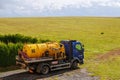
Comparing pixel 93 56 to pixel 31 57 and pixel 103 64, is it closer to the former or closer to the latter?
pixel 103 64

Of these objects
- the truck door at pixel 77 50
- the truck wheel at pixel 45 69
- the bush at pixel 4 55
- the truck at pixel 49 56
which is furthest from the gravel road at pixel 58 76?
the bush at pixel 4 55

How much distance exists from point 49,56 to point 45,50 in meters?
0.84

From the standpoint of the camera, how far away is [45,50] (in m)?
29.9

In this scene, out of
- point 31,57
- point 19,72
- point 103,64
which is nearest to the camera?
point 31,57

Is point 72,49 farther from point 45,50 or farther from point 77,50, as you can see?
point 45,50

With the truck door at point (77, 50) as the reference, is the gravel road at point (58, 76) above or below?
below

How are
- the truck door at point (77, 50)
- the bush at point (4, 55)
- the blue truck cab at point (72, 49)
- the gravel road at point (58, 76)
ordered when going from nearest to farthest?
the gravel road at point (58, 76)
the bush at point (4, 55)
the blue truck cab at point (72, 49)
the truck door at point (77, 50)

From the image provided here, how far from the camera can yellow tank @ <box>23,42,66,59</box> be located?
28.9 m

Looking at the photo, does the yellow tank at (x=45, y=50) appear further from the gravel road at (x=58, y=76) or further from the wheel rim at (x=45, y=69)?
the gravel road at (x=58, y=76)

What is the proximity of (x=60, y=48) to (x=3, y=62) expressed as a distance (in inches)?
272

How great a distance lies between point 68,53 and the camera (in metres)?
32.7

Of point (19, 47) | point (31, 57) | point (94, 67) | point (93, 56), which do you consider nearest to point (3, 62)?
point (19, 47)

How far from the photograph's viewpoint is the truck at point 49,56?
2889 cm

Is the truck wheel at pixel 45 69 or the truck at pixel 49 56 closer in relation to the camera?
the truck at pixel 49 56
